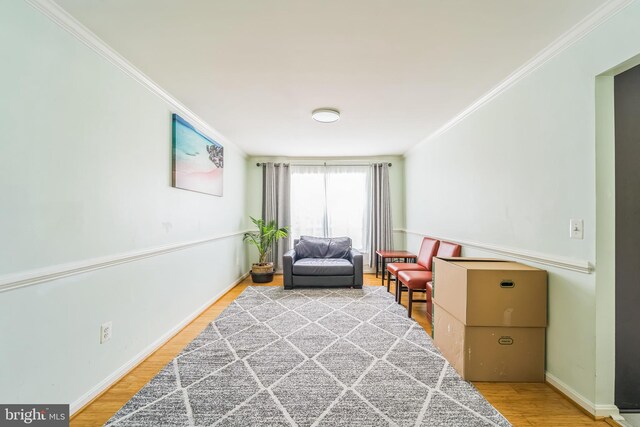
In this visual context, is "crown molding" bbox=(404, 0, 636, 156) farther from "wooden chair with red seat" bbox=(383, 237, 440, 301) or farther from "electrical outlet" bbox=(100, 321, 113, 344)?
"electrical outlet" bbox=(100, 321, 113, 344)

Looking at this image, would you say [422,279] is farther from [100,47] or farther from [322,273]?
[100,47]

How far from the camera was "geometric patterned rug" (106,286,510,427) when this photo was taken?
1.56 meters

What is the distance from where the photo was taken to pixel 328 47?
73.2 inches

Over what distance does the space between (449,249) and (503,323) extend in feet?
4.44

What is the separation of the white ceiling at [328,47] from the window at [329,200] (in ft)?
7.99

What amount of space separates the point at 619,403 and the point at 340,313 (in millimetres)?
2237

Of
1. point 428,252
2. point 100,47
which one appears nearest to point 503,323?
point 428,252

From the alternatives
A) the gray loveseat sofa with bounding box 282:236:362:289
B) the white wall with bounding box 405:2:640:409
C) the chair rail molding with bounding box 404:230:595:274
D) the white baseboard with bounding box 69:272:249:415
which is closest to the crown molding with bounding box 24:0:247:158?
the white baseboard with bounding box 69:272:249:415

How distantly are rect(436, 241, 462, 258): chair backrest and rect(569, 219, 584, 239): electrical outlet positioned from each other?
136cm

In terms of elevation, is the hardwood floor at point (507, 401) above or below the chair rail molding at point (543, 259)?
below

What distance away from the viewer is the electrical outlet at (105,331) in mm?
1808

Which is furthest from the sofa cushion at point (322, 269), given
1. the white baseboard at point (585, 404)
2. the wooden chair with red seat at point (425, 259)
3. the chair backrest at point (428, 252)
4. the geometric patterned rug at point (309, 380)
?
the white baseboard at point (585, 404)

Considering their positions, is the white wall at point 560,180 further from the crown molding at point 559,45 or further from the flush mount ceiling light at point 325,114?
the flush mount ceiling light at point 325,114

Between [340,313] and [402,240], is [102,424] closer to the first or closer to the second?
[340,313]
